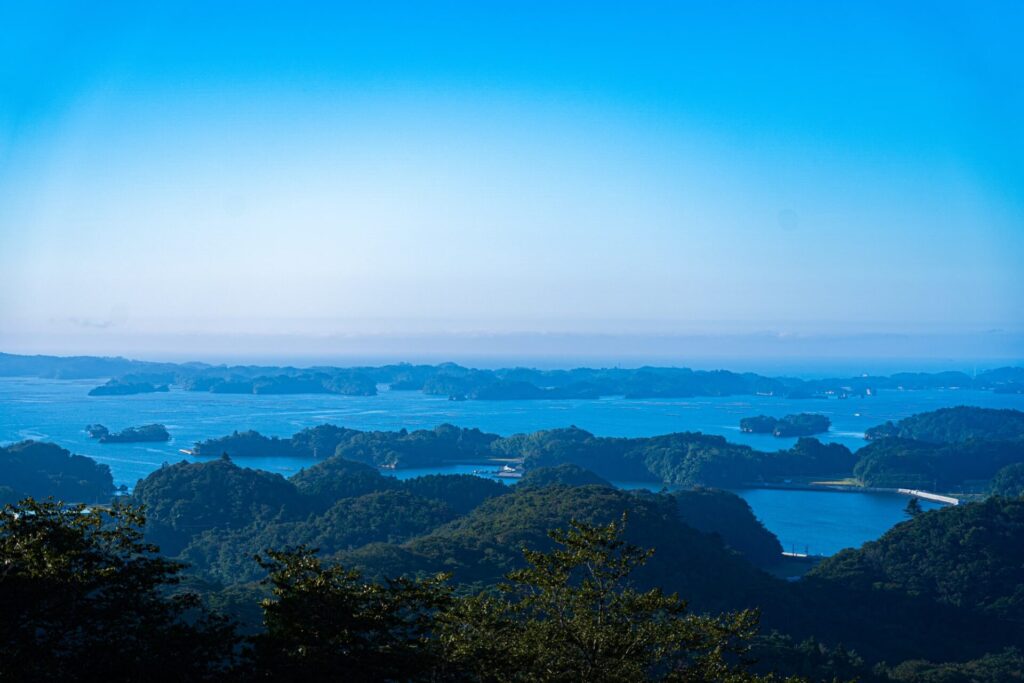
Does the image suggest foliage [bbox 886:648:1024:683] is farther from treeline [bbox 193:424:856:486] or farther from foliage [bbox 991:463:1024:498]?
treeline [bbox 193:424:856:486]

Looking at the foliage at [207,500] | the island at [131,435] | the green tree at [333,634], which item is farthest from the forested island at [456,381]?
the green tree at [333,634]

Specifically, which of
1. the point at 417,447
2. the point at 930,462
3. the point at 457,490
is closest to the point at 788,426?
the point at 930,462

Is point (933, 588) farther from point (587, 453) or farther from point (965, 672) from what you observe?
point (587, 453)

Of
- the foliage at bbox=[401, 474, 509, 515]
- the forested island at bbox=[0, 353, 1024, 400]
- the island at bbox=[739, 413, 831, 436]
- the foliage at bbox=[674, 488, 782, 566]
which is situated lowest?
the foliage at bbox=[674, 488, 782, 566]

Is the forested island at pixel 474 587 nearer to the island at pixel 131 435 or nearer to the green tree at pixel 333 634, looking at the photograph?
the green tree at pixel 333 634

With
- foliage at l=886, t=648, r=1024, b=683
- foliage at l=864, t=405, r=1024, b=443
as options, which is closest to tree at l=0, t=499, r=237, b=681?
foliage at l=886, t=648, r=1024, b=683
